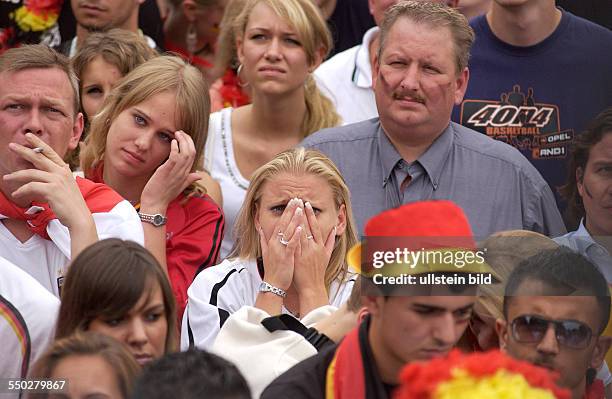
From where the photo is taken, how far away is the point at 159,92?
511 cm

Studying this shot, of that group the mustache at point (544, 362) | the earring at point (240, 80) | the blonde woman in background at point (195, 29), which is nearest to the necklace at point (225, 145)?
→ the earring at point (240, 80)

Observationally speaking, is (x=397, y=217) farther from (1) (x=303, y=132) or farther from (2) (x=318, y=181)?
(1) (x=303, y=132)

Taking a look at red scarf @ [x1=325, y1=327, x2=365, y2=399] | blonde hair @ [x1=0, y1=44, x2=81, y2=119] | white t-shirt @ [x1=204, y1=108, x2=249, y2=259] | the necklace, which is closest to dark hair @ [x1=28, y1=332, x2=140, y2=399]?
red scarf @ [x1=325, y1=327, x2=365, y2=399]

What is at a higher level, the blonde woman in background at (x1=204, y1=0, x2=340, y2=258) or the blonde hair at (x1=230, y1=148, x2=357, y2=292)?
the blonde woman in background at (x1=204, y1=0, x2=340, y2=258)

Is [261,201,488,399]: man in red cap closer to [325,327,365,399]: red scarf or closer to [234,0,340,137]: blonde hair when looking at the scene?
[325,327,365,399]: red scarf

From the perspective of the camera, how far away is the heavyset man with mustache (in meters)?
4.82

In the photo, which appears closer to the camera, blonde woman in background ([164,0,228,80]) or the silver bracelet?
the silver bracelet

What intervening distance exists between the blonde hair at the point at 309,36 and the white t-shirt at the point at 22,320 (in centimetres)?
230

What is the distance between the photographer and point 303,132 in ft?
19.5

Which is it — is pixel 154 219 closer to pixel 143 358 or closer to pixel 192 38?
pixel 143 358

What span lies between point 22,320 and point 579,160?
2.43 metres

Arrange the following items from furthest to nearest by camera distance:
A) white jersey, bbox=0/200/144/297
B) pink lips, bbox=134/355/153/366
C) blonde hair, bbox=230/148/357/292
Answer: blonde hair, bbox=230/148/357/292 → white jersey, bbox=0/200/144/297 → pink lips, bbox=134/355/153/366

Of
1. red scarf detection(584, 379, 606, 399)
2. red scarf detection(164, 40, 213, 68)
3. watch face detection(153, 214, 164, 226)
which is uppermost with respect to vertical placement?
red scarf detection(164, 40, 213, 68)

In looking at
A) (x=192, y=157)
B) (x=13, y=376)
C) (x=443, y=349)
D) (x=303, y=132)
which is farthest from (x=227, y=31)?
(x=443, y=349)
